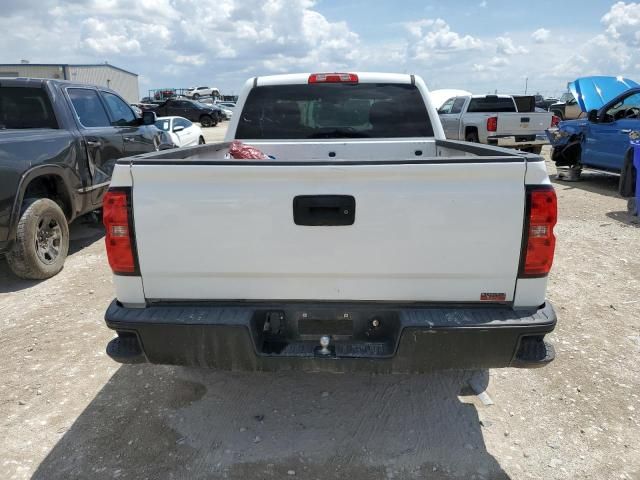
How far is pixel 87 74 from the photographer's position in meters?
51.3

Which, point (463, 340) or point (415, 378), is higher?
point (463, 340)

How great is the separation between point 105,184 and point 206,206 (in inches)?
181

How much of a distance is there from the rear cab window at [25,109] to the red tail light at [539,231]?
542 cm

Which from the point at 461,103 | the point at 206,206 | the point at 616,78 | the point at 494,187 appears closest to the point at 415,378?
the point at 494,187

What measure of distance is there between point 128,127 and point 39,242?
9.03 ft

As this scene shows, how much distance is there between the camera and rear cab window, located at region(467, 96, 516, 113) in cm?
1557

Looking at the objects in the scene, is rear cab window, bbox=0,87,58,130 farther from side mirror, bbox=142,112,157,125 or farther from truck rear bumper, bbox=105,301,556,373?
truck rear bumper, bbox=105,301,556,373

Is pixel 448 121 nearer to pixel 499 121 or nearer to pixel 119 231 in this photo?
pixel 499 121

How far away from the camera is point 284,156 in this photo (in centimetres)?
429

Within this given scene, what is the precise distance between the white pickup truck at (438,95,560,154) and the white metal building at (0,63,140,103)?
24.9m

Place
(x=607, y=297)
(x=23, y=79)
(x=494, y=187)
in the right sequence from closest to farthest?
(x=494, y=187) < (x=607, y=297) < (x=23, y=79)

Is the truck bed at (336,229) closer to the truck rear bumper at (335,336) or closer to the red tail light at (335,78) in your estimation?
the truck rear bumper at (335,336)

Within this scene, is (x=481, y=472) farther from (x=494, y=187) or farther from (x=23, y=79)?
(x=23, y=79)

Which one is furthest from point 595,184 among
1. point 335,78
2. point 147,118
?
point 147,118
